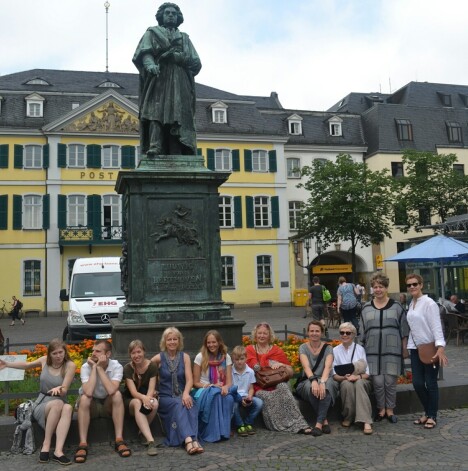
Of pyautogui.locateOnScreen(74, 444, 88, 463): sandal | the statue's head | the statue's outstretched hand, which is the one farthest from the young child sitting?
the statue's head

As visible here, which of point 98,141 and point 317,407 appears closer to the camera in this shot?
point 317,407

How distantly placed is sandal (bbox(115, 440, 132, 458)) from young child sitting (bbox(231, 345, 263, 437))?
1084 millimetres

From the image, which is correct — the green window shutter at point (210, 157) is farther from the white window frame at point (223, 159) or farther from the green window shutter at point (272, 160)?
the green window shutter at point (272, 160)

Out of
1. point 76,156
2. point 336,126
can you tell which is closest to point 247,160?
point 336,126

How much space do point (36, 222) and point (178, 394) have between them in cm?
2747

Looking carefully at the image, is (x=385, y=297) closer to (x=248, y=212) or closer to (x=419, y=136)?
(x=248, y=212)

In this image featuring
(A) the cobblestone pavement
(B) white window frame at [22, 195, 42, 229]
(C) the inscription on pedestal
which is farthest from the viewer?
(B) white window frame at [22, 195, 42, 229]

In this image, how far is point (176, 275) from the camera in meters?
7.23

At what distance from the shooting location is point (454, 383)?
22.7 ft

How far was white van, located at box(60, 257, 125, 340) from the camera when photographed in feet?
41.7

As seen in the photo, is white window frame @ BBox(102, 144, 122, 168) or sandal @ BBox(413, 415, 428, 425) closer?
sandal @ BBox(413, 415, 428, 425)

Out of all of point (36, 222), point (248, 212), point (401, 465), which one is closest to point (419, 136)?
point (248, 212)

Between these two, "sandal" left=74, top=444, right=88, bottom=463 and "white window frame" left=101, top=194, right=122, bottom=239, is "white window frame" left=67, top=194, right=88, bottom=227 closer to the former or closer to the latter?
"white window frame" left=101, top=194, right=122, bottom=239

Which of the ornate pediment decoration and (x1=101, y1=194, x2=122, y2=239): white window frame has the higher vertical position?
the ornate pediment decoration
